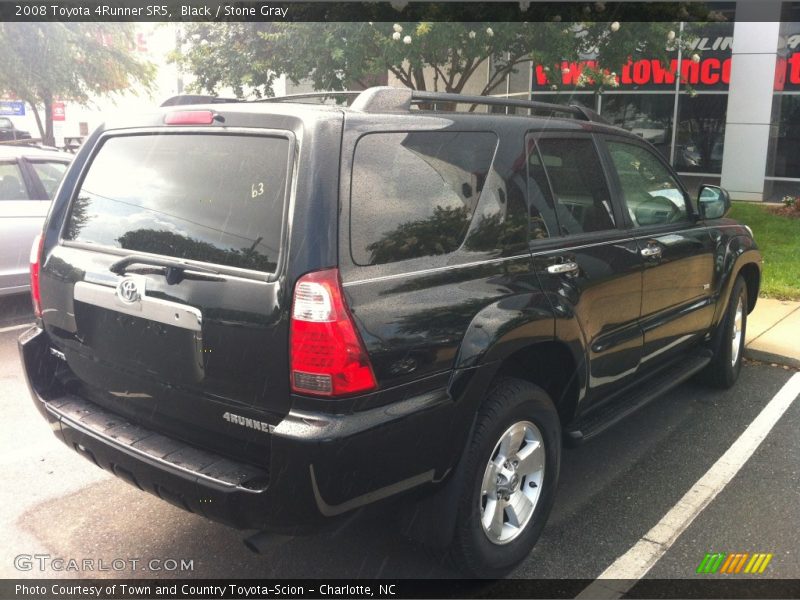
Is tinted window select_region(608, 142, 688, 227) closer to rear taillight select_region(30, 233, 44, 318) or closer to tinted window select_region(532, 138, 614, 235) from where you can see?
tinted window select_region(532, 138, 614, 235)

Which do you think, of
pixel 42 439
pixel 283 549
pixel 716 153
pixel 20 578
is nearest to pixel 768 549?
pixel 283 549

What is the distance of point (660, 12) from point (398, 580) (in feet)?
33.2

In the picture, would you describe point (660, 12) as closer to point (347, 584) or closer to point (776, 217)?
point (776, 217)

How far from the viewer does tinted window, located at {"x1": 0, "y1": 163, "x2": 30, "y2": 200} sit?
716cm

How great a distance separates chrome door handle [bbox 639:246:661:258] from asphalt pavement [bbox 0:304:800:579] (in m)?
1.15

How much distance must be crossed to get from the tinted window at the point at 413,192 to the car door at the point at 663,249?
1.31 metres

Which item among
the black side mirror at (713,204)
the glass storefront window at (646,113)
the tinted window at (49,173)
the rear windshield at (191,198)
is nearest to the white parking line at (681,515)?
the black side mirror at (713,204)

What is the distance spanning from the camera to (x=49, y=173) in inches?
300

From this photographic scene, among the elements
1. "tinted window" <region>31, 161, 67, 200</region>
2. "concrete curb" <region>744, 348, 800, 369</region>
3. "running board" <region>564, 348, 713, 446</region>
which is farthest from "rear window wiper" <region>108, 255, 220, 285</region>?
"tinted window" <region>31, 161, 67, 200</region>

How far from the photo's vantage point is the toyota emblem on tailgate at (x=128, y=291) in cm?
274

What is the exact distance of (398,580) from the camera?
3.06m

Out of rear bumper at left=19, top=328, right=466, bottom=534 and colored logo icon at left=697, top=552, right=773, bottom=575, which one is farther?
colored logo icon at left=697, top=552, right=773, bottom=575

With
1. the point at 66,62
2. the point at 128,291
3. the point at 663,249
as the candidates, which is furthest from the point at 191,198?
the point at 66,62

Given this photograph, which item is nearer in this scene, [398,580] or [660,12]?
[398,580]
